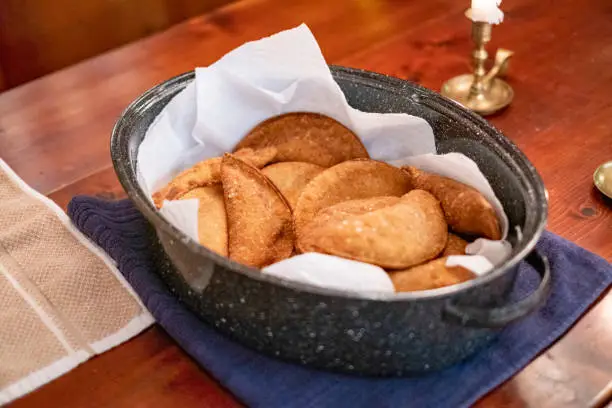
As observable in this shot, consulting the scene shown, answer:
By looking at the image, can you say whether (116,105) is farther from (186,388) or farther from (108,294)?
(186,388)

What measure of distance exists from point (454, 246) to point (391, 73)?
0.44 m

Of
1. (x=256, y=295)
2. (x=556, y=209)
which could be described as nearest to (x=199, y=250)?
(x=256, y=295)

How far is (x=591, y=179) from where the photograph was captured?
0.84 meters

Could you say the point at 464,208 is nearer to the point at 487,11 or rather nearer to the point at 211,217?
the point at 211,217

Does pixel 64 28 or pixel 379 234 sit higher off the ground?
pixel 379 234

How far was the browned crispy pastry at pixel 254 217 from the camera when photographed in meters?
0.64

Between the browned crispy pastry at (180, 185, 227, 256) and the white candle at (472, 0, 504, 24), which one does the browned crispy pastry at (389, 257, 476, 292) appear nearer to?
the browned crispy pastry at (180, 185, 227, 256)

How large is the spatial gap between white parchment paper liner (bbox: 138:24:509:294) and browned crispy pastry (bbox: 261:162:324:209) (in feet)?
0.23

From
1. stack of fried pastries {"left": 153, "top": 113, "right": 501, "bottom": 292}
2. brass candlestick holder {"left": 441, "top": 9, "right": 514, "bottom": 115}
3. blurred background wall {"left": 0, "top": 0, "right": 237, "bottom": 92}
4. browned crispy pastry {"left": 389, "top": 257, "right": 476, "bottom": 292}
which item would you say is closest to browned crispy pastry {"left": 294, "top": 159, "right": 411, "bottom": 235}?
stack of fried pastries {"left": 153, "top": 113, "right": 501, "bottom": 292}

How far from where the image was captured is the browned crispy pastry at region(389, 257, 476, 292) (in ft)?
1.88

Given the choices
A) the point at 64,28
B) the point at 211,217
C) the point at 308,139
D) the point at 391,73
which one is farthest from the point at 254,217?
the point at 64,28

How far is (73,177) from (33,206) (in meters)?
0.07

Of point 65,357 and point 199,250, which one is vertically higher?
point 199,250

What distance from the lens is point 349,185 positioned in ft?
2.28
